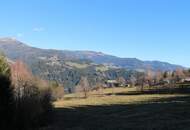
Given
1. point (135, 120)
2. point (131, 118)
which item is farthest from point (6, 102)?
point (131, 118)

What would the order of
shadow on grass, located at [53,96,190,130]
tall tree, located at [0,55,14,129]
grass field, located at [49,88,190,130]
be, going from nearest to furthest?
tall tree, located at [0,55,14,129]
shadow on grass, located at [53,96,190,130]
grass field, located at [49,88,190,130]

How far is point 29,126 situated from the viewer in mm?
44969

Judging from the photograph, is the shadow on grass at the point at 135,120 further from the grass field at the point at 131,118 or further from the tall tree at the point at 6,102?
the tall tree at the point at 6,102

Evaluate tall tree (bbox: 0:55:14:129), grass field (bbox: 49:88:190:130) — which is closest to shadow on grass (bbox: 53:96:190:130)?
grass field (bbox: 49:88:190:130)

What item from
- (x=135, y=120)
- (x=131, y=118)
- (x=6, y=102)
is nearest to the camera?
(x=6, y=102)

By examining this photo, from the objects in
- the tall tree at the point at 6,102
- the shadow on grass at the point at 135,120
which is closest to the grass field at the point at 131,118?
the shadow on grass at the point at 135,120

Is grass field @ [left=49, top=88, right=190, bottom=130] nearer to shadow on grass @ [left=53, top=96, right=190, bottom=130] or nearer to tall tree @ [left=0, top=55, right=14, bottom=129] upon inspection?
shadow on grass @ [left=53, top=96, right=190, bottom=130]

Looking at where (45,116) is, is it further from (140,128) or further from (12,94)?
(140,128)

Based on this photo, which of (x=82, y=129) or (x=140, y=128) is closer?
(x=140, y=128)

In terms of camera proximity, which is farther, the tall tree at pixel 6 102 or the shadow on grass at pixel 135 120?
the shadow on grass at pixel 135 120

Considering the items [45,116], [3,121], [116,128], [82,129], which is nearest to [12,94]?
[3,121]

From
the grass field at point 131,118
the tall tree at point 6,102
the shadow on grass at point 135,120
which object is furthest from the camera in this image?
the grass field at point 131,118

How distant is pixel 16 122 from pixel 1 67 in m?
6.49

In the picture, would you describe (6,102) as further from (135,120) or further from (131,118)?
(131,118)
